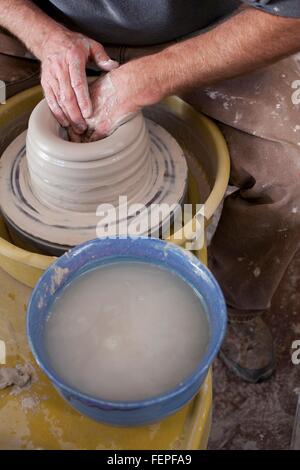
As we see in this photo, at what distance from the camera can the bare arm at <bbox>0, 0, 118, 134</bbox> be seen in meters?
1.26

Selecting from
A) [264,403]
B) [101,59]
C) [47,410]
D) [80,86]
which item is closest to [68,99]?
[80,86]

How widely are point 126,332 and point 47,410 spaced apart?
279 millimetres

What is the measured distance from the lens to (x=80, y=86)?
4.13ft

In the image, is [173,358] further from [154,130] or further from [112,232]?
[154,130]

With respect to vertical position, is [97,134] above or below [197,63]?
below

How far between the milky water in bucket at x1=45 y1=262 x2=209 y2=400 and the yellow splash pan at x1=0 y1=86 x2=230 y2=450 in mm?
128

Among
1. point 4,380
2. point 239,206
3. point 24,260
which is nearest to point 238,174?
point 239,206

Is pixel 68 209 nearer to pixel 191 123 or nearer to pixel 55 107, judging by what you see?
pixel 55 107

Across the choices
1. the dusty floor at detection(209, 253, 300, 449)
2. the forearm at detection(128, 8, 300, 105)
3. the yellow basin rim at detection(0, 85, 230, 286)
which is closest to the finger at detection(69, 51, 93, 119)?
the forearm at detection(128, 8, 300, 105)

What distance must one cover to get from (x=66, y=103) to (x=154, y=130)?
0.28 metres

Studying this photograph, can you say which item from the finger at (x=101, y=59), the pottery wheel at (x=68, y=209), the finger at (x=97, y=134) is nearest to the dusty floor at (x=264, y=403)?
the pottery wheel at (x=68, y=209)

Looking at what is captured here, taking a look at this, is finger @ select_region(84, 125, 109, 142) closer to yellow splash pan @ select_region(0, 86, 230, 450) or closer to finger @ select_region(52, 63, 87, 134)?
finger @ select_region(52, 63, 87, 134)

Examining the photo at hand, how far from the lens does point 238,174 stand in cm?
145

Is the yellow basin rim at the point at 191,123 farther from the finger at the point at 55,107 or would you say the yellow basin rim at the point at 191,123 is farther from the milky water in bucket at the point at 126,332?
the finger at the point at 55,107
